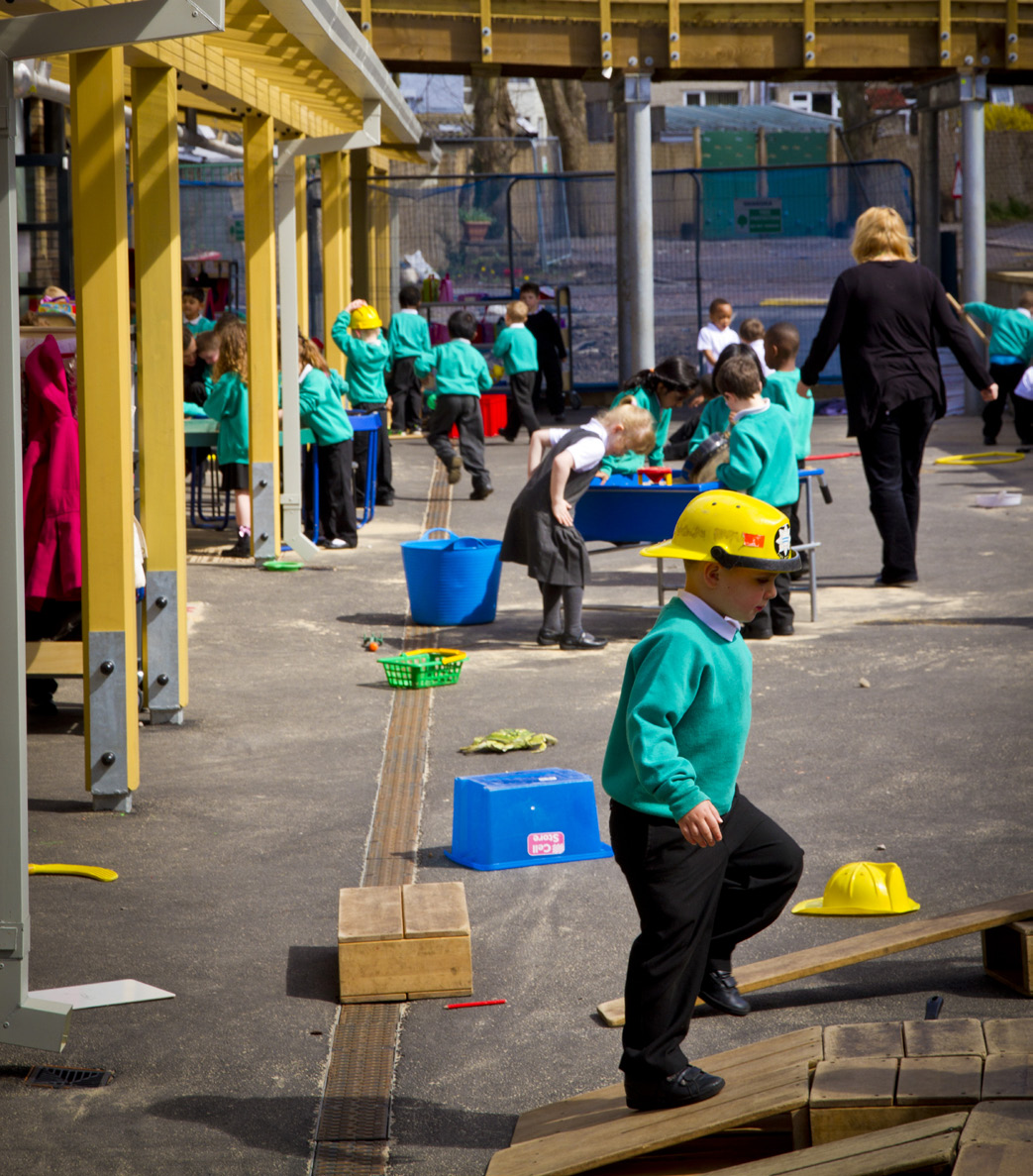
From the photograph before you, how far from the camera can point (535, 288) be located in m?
21.3

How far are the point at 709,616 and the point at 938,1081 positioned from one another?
3.79ft

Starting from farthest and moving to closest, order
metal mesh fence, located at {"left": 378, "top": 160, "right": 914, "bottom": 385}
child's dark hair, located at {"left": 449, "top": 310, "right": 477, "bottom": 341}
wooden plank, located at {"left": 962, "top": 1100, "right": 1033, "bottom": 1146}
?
metal mesh fence, located at {"left": 378, "top": 160, "right": 914, "bottom": 385} < child's dark hair, located at {"left": 449, "top": 310, "right": 477, "bottom": 341} < wooden plank, located at {"left": 962, "top": 1100, "right": 1033, "bottom": 1146}

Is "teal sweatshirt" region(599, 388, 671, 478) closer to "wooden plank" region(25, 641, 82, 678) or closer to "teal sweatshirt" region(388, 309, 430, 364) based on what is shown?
"wooden plank" region(25, 641, 82, 678)

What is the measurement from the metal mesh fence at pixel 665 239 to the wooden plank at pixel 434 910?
68.3 feet

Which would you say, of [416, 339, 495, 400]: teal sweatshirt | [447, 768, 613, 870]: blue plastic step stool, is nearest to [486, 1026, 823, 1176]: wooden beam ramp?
[447, 768, 613, 870]: blue plastic step stool

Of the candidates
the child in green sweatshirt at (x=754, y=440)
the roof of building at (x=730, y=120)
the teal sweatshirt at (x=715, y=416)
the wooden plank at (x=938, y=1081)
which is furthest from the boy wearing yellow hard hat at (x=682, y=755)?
the roof of building at (x=730, y=120)

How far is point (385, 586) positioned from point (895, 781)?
5639 mm

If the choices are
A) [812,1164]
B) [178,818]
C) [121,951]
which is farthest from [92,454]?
[812,1164]

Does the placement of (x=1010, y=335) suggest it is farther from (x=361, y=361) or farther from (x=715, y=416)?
(x=715, y=416)

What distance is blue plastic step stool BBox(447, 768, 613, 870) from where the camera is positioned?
5.74m

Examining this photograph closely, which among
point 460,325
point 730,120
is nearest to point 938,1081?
point 460,325

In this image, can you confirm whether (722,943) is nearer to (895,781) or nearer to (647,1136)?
(647,1136)

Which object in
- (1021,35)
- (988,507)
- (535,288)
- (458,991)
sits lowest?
(458,991)

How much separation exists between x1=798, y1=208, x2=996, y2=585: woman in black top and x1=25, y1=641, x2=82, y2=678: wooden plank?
546 centimetres
